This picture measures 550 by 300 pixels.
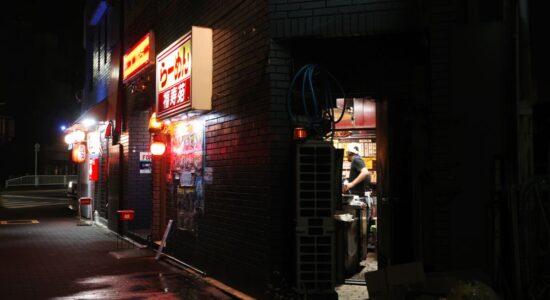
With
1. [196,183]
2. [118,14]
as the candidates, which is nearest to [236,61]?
[196,183]

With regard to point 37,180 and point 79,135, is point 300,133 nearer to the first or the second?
point 79,135

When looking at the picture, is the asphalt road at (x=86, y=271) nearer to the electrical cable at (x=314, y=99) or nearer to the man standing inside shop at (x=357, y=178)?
the electrical cable at (x=314, y=99)

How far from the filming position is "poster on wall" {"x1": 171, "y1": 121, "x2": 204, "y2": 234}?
9844mm

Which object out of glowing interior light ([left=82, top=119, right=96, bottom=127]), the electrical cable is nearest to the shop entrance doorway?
the electrical cable

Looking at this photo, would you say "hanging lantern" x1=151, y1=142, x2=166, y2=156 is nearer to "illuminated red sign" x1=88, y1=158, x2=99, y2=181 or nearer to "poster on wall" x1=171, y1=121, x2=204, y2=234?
"poster on wall" x1=171, y1=121, x2=204, y2=234

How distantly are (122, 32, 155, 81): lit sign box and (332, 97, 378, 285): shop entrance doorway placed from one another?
466 cm

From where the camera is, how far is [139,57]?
13.1 meters

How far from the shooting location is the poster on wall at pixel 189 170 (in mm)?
9844

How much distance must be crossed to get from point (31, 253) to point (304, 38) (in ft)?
29.5

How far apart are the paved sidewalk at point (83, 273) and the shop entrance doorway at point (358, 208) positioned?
6.94 feet

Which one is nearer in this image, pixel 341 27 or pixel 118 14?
pixel 341 27

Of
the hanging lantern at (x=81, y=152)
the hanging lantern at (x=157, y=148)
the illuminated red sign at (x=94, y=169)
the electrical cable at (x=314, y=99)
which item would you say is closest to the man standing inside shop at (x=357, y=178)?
the electrical cable at (x=314, y=99)

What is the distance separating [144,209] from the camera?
600 inches

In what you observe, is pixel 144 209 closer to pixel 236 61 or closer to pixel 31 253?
pixel 31 253
